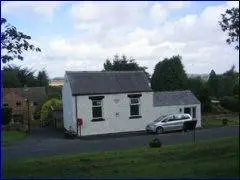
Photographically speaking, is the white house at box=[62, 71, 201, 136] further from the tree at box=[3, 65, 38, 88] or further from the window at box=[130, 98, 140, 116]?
the tree at box=[3, 65, 38, 88]

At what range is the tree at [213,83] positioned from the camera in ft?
248

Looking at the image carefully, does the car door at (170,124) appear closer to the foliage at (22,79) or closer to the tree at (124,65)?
the tree at (124,65)

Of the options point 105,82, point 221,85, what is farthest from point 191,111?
point 221,85

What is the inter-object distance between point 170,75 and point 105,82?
95.6 ft

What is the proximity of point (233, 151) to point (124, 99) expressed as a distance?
1280 inches

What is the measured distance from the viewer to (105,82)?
50.9m

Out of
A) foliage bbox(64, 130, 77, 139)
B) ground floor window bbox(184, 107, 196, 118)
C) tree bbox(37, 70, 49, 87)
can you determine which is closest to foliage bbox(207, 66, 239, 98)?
ground floor window bbox(184, 107, 196, 118)

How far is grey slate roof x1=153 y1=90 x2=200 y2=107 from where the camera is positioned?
53.1m

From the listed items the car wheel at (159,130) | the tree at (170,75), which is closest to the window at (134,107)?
the car wheel at (159,130)

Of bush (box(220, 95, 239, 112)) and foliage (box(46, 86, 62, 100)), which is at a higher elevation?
foliage (box(46, 86, 62, 100))

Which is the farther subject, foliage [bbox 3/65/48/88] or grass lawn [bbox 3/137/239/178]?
foliage [bbox 3/65/48/88]

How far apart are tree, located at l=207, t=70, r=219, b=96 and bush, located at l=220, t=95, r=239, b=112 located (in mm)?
4165

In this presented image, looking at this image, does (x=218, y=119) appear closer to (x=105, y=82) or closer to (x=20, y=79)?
(x=105, y=82)

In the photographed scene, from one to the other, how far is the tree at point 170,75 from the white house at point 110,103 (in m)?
24.5
